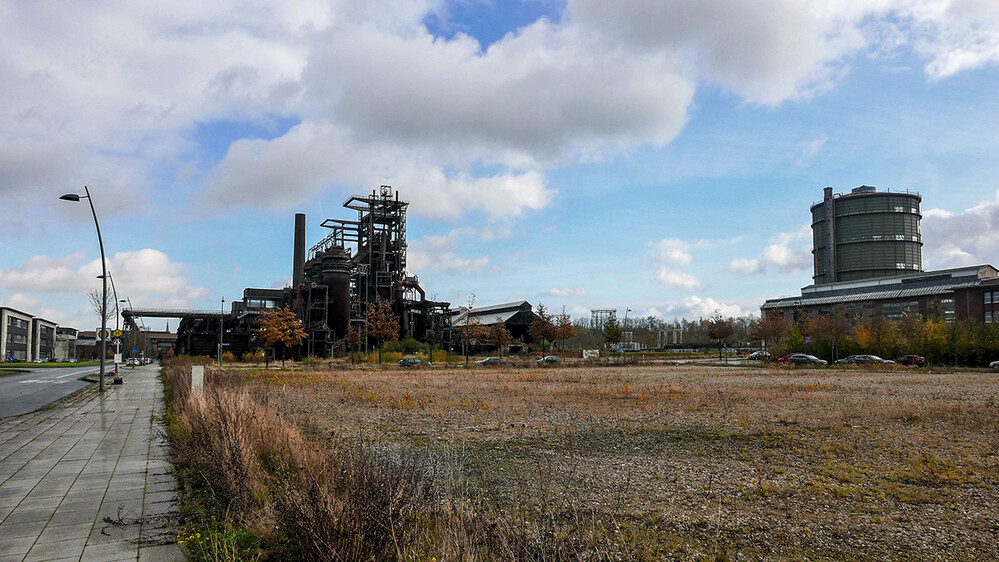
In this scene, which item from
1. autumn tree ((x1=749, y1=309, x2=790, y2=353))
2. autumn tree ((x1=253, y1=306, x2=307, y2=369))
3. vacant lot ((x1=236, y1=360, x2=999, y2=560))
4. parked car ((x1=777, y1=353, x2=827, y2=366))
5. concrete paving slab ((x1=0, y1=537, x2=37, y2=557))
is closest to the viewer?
concrete paving slab ((x1=0, y1=537, x2=37, y2=557))

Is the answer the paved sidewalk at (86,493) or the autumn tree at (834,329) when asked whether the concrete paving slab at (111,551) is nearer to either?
the paved sidewalk at (86,493)

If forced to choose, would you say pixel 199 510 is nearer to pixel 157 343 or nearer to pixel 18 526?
pixel 18 526

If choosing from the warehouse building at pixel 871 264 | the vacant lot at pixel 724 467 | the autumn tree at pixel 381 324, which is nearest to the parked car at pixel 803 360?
the vacant lot at pixel 724 467

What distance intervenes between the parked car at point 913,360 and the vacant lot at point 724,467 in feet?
111

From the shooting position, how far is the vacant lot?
6.37 metres

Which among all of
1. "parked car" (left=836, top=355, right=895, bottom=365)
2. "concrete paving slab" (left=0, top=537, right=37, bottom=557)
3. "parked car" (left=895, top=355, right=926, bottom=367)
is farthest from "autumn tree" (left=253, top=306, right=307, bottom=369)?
"parked car" (left=895, top=355, right=926, bottom=367)

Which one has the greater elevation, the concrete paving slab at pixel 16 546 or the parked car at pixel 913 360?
the concrete paving slab at pixel 16 546

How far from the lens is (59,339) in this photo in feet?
485

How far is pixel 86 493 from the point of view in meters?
7.96

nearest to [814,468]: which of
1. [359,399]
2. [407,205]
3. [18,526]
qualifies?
[18,526]

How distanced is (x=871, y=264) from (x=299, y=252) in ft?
274

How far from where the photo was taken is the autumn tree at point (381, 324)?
A: 210 feet

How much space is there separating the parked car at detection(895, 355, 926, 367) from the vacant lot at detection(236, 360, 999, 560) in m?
33.7

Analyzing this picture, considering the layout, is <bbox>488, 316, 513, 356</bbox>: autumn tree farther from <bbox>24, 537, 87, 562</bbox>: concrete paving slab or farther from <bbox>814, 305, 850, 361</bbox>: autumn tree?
<bbox>24, 537, 87, 562</bbox>: concrete paving slab
